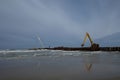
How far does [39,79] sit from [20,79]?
0.97 m

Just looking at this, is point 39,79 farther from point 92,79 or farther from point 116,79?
point 116,79

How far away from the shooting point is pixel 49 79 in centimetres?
746

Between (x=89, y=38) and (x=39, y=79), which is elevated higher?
(x=89, y=38)

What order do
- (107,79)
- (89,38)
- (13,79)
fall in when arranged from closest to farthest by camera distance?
(107,79) < (13,79) < (89,38)

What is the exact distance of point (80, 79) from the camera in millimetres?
7316

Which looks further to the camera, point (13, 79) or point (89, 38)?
point (89, 38)

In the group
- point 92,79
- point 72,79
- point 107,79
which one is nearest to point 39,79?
point 72,79

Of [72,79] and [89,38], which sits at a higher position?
[89,38]

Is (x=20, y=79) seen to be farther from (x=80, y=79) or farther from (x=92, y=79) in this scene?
(x=92, y=79)

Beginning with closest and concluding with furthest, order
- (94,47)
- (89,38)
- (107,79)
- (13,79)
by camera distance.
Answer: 1. (107,79)
2. (13,79)
3. (94,47)
4. (89,38)

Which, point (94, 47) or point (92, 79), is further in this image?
point (94, 47)

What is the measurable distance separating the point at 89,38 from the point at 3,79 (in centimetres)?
6917

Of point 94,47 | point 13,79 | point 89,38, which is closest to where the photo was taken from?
point 13,79

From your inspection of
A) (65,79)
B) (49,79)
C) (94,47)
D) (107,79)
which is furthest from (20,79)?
(94,47)
